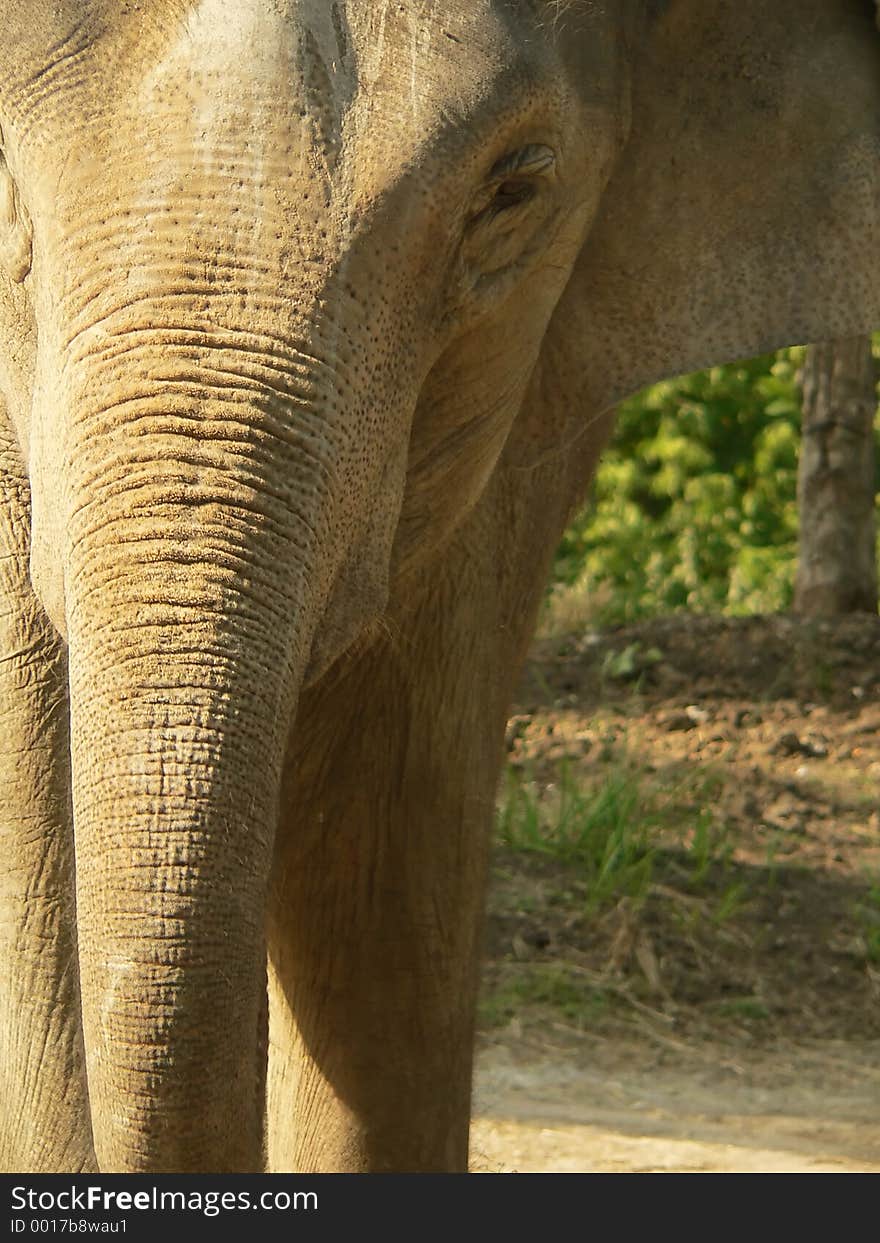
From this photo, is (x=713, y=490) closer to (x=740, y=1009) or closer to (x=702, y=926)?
(x=702, y=926)

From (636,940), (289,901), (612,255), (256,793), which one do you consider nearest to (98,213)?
(256,793)

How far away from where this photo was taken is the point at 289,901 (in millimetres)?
3695

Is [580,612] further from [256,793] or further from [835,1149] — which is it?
[256,793]

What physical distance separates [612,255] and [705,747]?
383 cm

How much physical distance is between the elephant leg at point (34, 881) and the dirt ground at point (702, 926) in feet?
5.20

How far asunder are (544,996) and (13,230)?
3382 millimetres

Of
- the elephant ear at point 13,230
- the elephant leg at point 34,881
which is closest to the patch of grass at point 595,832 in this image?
the elephant leg at point 34,881

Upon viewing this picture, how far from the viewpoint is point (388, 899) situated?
3678 millimetres

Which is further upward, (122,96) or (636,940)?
(122,96)

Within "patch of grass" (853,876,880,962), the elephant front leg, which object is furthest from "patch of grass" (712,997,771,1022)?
the elephant front leg

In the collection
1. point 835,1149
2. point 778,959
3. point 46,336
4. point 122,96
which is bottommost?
point 835,1149

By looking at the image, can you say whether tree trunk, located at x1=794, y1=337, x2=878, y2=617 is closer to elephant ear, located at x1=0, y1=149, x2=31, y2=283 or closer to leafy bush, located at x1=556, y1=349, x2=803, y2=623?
leafy bush, located at x1=556, y1=349, x2=803, y2=623

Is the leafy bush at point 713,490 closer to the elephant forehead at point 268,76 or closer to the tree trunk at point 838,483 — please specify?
the tree trunk at point 838,483

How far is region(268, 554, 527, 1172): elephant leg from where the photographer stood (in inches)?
140
